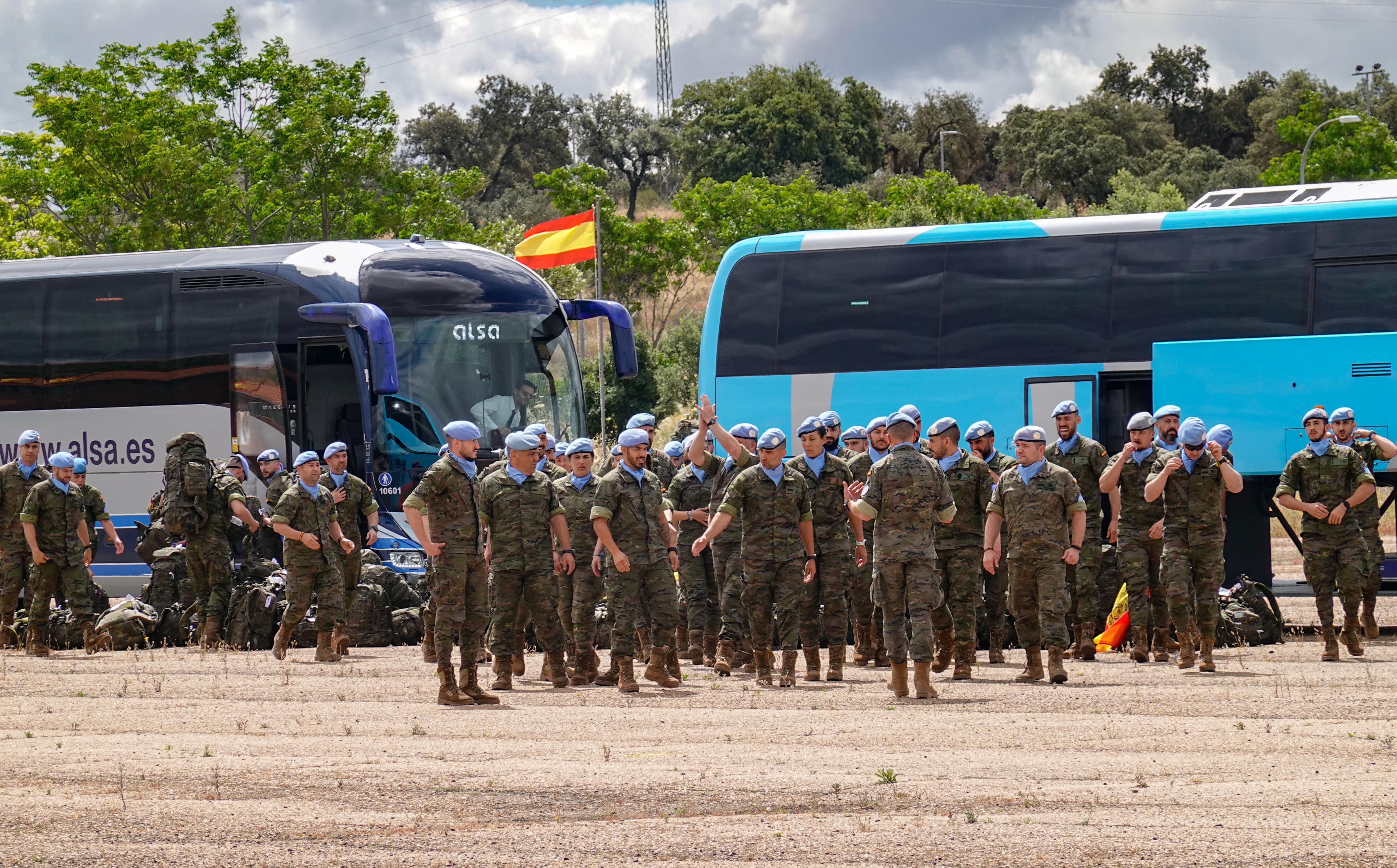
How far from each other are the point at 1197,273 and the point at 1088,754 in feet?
27.2

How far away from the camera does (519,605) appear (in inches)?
459

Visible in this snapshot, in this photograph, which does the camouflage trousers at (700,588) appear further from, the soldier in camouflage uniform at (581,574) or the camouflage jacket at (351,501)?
the camouflage jacket at (351,501)

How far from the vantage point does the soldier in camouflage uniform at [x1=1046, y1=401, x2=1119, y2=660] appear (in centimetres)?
1302

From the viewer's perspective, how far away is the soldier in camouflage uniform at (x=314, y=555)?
13992 mm

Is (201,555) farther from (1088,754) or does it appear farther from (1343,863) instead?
(1343,863)

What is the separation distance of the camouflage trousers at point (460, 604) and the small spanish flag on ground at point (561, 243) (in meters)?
15.8

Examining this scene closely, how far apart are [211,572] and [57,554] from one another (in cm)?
141

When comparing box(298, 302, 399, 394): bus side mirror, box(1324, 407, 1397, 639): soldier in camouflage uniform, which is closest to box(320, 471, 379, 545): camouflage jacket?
box(298, 302, 399, 394): bus side mirror

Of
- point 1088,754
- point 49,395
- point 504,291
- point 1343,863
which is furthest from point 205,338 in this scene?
point 1343,863

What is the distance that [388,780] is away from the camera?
8141 millimetres

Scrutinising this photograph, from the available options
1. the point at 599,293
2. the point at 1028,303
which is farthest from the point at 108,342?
the point at 1028,303

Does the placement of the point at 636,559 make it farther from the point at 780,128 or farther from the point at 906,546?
the point at 780,128

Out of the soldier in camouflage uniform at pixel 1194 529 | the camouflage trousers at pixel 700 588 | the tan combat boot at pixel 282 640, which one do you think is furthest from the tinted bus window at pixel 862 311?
the tan combat boot at pixel 282 640

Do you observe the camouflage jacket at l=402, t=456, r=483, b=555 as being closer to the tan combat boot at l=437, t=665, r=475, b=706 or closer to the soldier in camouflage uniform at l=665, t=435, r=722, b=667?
the tan combat boot at l=437, t=665, r=475, b=706
